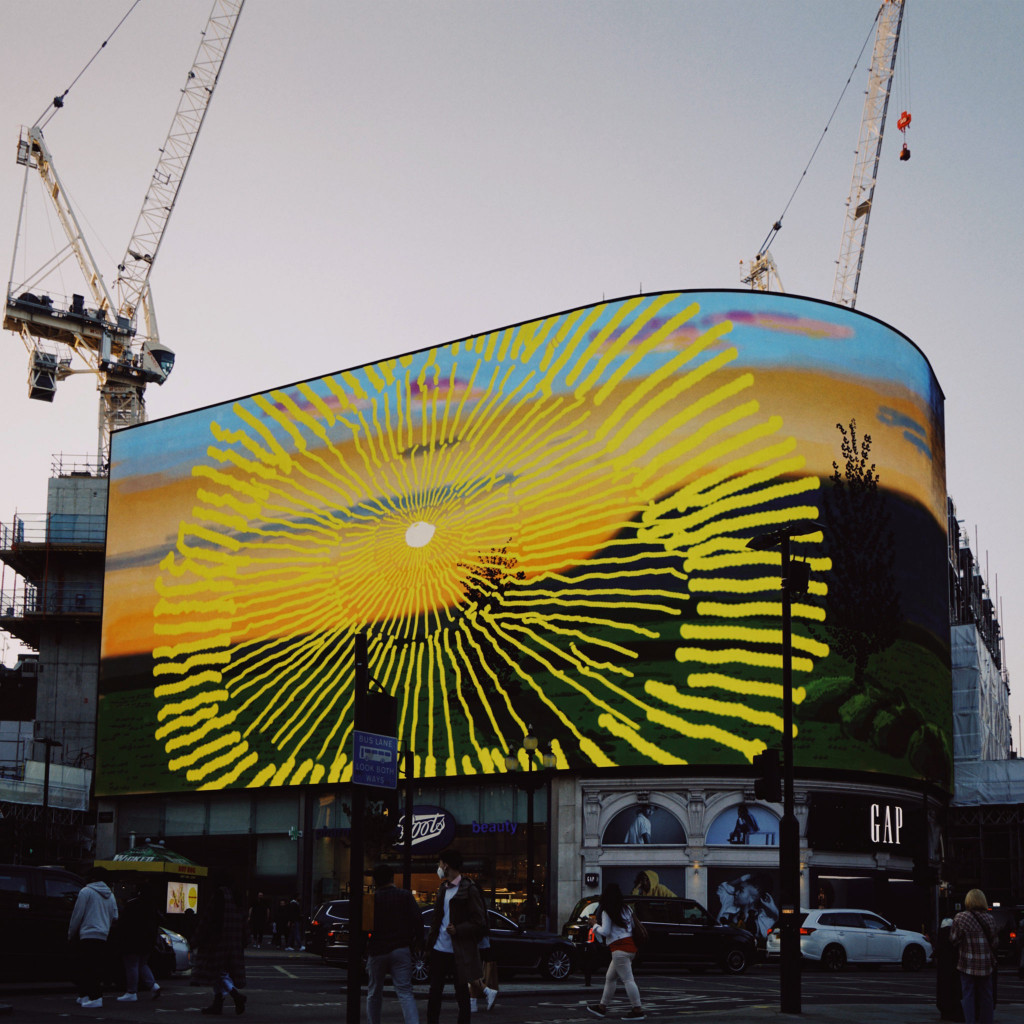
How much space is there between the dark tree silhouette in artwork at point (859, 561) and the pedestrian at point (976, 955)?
3670 cm

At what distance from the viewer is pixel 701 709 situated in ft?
177

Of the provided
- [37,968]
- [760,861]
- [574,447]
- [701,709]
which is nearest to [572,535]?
[574,447]

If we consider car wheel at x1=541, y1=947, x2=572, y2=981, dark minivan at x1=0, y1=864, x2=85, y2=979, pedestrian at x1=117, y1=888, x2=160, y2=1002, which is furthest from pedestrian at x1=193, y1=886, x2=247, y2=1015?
car wheel at x1=541, y1=947, x2=572, y2=981

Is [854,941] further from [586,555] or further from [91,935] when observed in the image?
[91,935]

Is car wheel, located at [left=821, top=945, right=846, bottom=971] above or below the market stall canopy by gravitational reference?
below

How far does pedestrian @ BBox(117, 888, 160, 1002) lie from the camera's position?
885 inches

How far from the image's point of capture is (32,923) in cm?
2402

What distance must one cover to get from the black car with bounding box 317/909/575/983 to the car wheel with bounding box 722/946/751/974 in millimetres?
5851

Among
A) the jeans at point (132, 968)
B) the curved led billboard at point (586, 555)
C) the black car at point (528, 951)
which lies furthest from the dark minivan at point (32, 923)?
the curved led billboard at point (586, 555)

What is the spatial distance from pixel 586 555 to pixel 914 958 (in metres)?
21.3

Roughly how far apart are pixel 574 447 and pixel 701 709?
1181 cm

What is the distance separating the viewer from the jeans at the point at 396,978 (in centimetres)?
1523

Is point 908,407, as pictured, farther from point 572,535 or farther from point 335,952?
point 335,952

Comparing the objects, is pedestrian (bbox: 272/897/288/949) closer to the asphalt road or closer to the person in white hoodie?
the asphalt road
